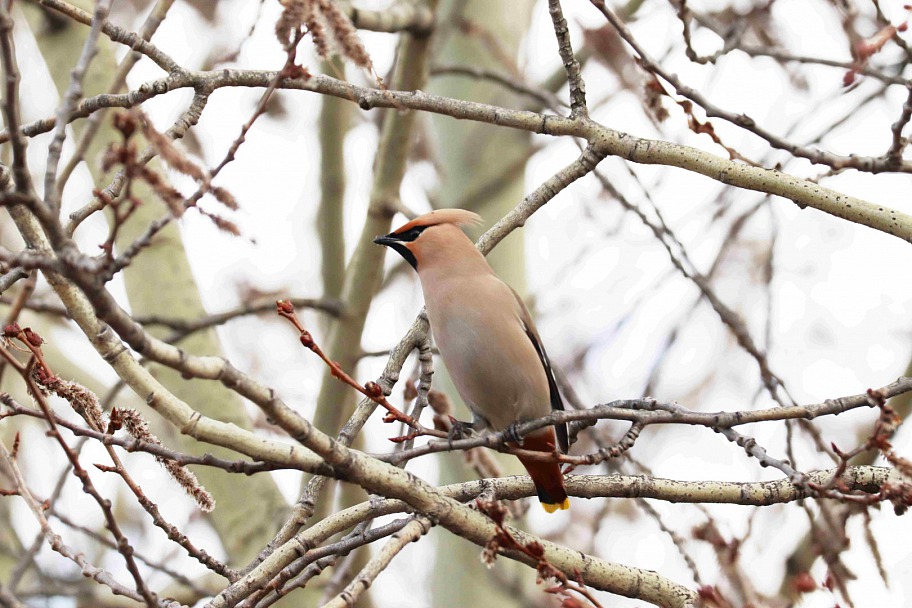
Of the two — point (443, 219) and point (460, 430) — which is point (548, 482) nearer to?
point (460, 430)

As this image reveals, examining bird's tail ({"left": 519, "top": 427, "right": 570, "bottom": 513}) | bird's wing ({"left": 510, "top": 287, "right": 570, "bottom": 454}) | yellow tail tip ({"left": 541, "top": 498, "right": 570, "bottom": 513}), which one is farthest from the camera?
bird's wing ({"left": 510, "top": 287, "right": 570, "bottom": 454})

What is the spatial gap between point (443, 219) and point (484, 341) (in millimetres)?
671

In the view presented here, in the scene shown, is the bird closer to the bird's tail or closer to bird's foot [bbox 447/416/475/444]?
the bird's tail

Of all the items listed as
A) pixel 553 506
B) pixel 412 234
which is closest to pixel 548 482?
pixel 553 506

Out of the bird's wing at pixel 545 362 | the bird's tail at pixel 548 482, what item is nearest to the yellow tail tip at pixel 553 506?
the bird's tail at pixel 548 482

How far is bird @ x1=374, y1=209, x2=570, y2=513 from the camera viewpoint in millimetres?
3658

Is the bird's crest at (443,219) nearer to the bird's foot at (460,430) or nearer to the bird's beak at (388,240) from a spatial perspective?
the bird's beak at (388,240)

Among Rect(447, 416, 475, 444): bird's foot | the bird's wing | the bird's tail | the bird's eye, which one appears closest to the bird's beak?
the bird's eye

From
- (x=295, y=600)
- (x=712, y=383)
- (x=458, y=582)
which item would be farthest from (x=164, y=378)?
(x=712, y=383)

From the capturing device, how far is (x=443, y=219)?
412 cm

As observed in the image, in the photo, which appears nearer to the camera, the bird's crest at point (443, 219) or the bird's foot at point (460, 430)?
the bird's foot at point (460, 430)

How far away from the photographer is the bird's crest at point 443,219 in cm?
409

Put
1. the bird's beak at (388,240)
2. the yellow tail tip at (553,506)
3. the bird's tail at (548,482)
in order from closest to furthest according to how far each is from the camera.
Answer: the bird's tail at (548,482) < the yellow tail tip at (553,506) < the bird's beak at (388,240)

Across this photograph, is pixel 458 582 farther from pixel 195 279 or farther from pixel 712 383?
pixel 712 383
